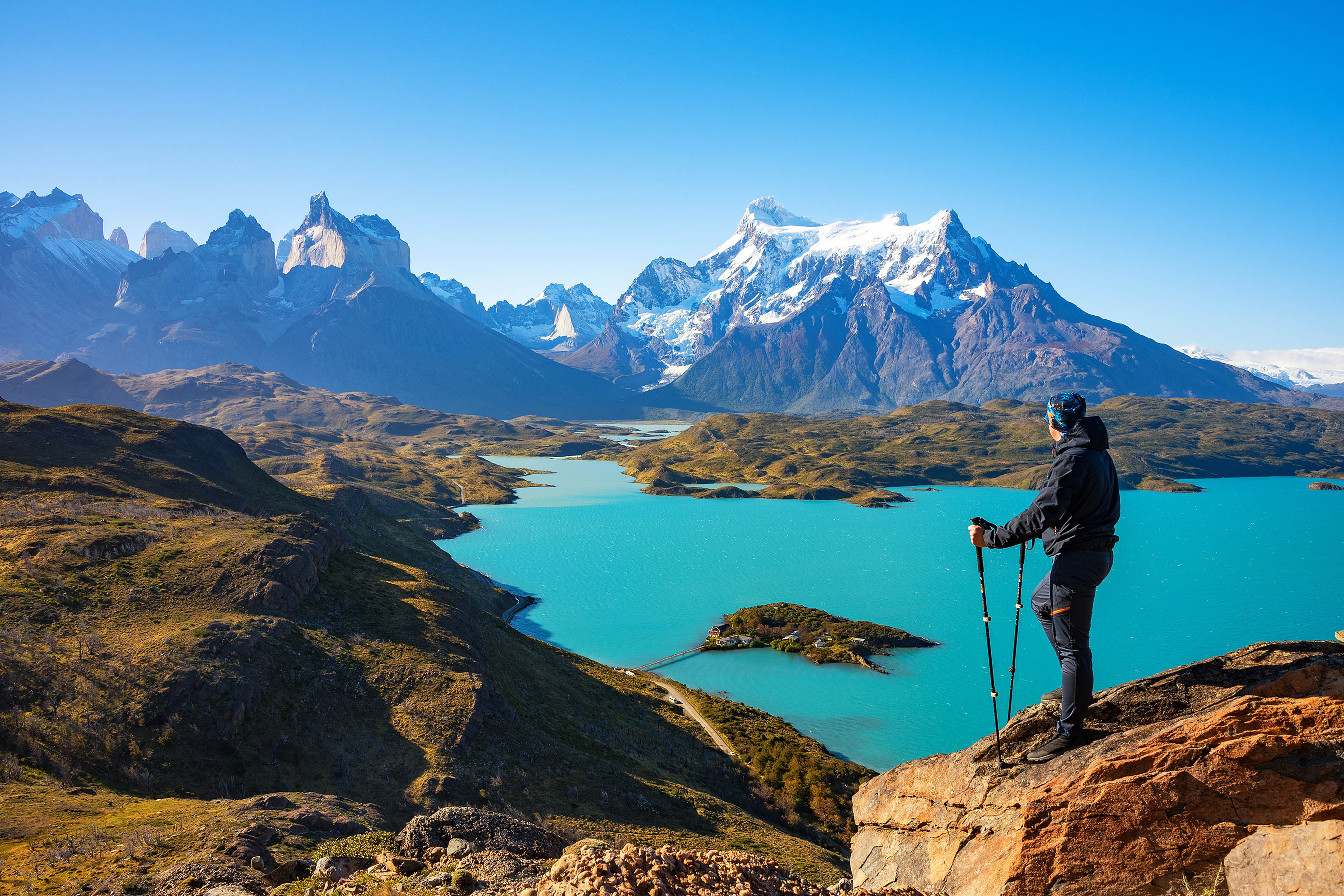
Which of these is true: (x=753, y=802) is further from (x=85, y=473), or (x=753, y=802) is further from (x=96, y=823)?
(x=85, y=473)

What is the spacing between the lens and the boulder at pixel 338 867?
13781 millimetres

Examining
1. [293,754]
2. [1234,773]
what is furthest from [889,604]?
[1234,773]

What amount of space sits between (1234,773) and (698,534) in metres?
129

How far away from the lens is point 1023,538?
8805 millimetres

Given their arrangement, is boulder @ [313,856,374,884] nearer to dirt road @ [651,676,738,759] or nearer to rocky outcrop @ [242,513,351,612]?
rocky outcrop @ [242,513,351,612]

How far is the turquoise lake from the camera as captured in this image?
204ft

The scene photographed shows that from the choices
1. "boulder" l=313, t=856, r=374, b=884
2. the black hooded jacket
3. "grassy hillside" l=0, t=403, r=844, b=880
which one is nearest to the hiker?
the black hooded jacket

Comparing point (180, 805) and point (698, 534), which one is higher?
point (180, 805)

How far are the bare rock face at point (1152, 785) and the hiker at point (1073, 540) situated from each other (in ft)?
2.37

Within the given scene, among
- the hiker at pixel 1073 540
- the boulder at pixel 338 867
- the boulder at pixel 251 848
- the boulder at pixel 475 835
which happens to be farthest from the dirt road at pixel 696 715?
the hiker at pixel 1073 540

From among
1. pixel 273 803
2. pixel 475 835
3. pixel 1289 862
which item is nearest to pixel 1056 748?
pixel 1289 862

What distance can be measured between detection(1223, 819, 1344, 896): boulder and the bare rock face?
0.36 metres

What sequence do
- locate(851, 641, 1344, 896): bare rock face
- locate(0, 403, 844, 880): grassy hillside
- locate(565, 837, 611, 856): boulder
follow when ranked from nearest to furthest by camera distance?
1. locate(851, 641, 1344, 896): bare rock face
2. locate(565, 837, 611, 856): boulder
3. locate(0, 403, 844, 880): grassy hillside

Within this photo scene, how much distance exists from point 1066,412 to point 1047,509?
158 cm
